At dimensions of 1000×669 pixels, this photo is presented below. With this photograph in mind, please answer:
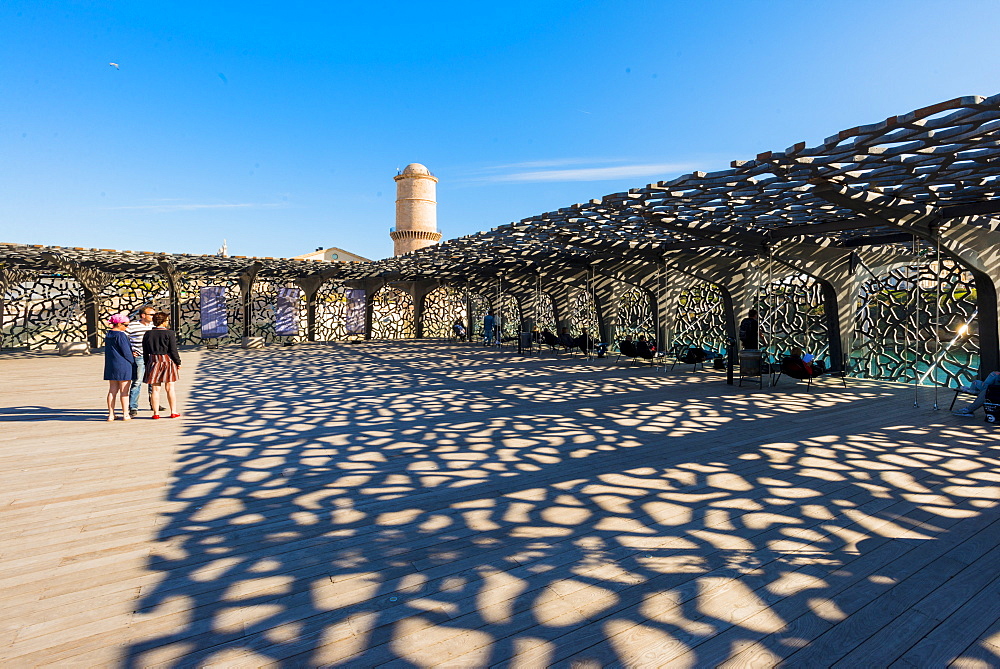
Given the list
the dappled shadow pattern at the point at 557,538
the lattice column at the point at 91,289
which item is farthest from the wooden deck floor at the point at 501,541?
the lattice column at the point at 91,289

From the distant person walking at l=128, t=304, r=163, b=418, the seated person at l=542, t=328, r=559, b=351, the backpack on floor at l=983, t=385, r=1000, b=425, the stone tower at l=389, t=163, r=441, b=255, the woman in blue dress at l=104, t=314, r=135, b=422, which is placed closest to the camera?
the woman in blue dress at l=104, t=314, r=135, b=422

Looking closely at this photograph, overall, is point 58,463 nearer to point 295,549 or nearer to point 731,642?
point 295,549

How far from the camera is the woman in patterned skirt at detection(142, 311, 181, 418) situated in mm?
6191

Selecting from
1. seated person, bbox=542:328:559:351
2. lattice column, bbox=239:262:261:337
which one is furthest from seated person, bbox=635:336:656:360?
lattice column, bbox=239:262:261:337

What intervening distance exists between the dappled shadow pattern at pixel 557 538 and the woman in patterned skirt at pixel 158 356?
0.57 meters

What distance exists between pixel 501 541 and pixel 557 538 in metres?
0.32

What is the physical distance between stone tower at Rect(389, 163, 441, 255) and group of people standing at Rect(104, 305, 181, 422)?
34445 millimetres

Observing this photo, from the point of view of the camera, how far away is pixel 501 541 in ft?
9.95

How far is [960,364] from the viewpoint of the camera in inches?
353

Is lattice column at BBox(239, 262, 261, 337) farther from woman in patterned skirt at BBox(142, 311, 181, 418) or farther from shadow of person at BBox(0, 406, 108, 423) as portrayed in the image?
woman in patterned skirt at BBox(142, 311, 181, 418)

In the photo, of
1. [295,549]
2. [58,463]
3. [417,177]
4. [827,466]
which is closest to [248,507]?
[295,549]

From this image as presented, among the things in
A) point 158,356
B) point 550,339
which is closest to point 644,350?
point 550,339

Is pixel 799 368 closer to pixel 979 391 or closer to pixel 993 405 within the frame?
pixel 979 391

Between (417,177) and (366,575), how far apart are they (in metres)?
40.2
